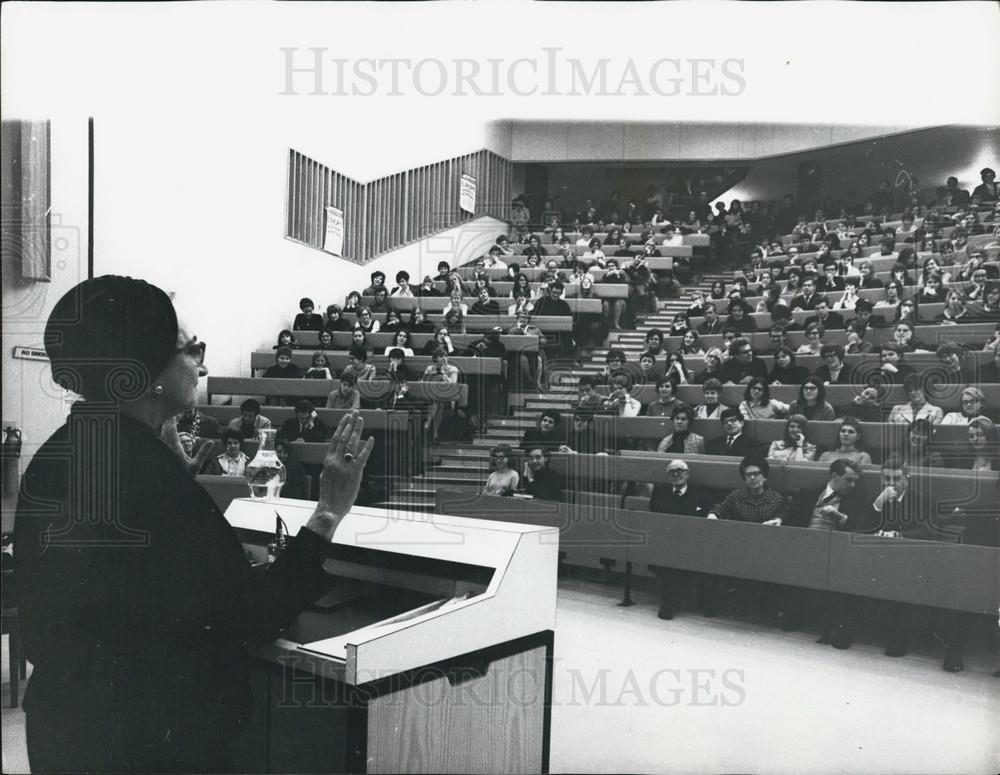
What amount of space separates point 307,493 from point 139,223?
1.13 metres

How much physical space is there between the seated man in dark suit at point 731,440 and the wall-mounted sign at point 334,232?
2745 millimetres

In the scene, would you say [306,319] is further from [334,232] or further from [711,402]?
[711,402]

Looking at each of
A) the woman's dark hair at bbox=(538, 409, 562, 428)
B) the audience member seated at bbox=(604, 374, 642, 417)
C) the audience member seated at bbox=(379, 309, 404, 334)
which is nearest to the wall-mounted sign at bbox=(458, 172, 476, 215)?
the audience member seated at bbox=(379, 309, 404, 334)

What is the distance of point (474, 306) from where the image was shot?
5.10m

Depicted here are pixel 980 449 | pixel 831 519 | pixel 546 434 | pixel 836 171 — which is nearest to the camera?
pixel 980 449

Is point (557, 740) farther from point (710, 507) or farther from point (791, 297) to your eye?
point (791, 297)

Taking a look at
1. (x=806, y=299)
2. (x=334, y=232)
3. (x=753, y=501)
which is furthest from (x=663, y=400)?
(x=334, y=232)

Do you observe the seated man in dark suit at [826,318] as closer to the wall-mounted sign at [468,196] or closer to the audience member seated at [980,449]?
the audience member seated at [980,449]

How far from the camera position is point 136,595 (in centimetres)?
100

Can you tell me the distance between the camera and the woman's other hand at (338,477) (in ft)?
3.45

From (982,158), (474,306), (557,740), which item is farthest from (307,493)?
(982,158)

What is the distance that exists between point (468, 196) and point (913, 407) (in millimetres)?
3691

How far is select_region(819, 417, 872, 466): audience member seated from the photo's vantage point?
331 centimetres

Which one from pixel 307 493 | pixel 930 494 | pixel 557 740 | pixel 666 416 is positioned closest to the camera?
pixel 557 740
